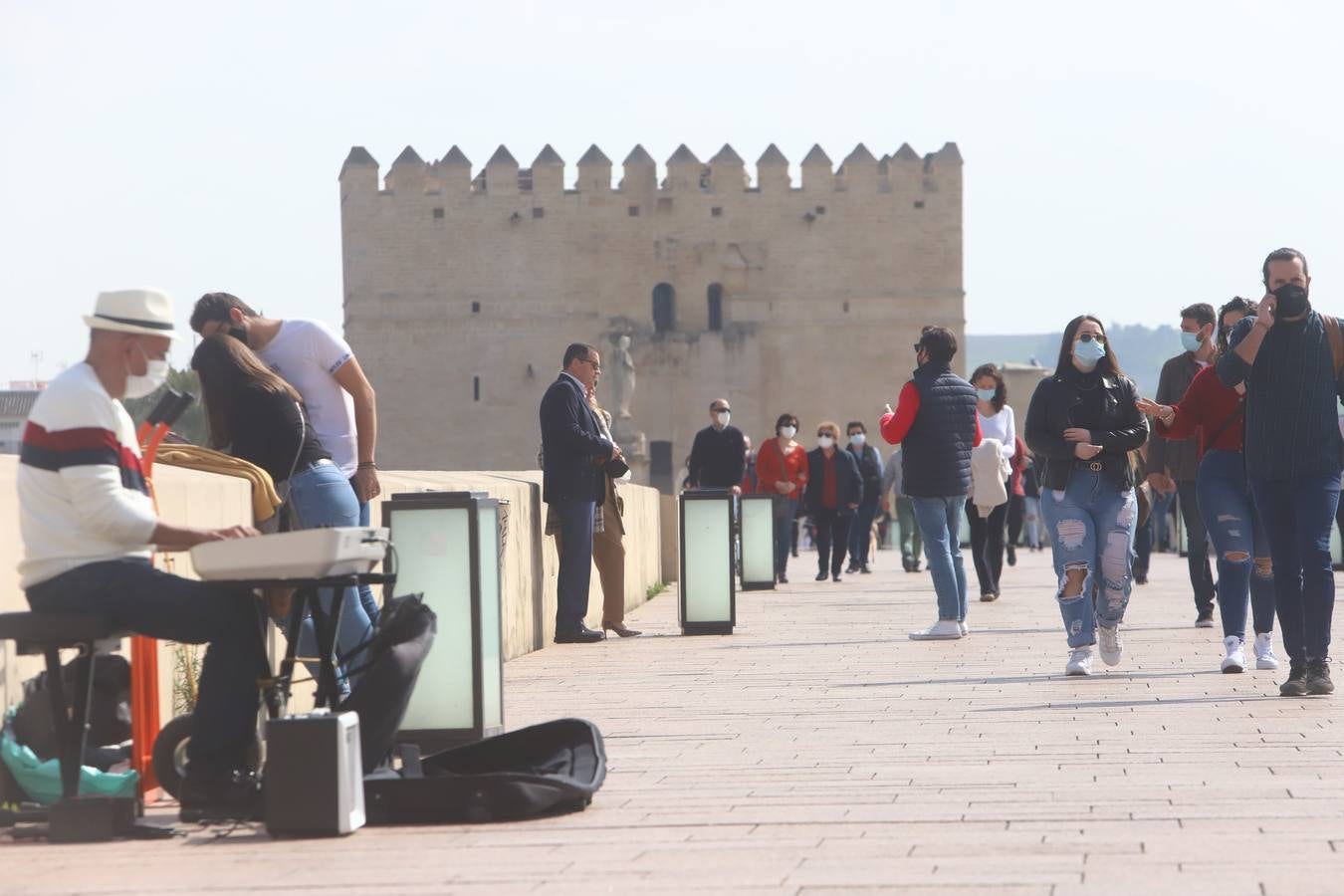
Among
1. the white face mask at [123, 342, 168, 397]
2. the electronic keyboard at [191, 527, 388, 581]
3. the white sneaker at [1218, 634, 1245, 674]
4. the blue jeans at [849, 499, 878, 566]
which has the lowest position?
the blue jeans at [849, 499, 878, 566]

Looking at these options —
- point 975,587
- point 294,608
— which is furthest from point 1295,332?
point 975,587

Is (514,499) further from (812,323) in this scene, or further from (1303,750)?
(812,323)

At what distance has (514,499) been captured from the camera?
11094mm

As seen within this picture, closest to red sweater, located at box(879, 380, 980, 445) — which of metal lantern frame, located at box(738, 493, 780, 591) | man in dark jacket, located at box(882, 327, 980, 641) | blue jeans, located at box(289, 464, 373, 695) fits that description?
man in dark jacket, located at box(882, 327, 980, 641)

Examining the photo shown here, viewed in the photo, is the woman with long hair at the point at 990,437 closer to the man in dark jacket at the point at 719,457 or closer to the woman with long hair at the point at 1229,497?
the man in dark jacket at the point at 719,457

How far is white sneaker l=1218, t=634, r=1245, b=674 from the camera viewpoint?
8586mm

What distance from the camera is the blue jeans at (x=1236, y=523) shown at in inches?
332

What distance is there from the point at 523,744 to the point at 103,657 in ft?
3.60

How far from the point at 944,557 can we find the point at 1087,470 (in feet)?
7.55

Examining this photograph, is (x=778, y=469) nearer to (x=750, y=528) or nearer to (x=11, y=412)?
(x=750, y=528)

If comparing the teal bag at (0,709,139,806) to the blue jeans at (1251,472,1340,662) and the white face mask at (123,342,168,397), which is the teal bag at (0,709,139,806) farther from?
the blue jeans at (1251,472,1340,662)

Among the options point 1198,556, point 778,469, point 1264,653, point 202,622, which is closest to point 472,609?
point 202,622

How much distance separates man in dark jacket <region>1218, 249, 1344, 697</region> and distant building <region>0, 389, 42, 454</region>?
84.3 meters

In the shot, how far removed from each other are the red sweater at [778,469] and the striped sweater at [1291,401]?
1154cm
